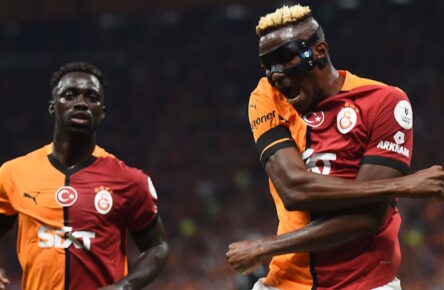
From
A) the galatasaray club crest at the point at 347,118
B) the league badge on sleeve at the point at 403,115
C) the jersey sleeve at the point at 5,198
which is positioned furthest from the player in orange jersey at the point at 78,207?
the league badge on sleeve at the point at 403,115

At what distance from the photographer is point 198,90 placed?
19.9 meters

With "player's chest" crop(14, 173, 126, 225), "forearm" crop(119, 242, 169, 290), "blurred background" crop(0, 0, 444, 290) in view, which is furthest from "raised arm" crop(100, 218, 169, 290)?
"blurred background" crop(0, 0, 444, 290)

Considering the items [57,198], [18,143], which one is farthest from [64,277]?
[18,143]

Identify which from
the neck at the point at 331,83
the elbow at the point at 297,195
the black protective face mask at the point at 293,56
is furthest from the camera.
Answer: the neck at the point at 331,83

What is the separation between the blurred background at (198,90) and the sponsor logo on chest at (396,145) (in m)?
9.37

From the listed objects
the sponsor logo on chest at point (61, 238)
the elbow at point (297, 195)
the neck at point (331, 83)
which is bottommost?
the sponsor logo on chest at point (61, 238)

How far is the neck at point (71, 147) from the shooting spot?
4633 mm

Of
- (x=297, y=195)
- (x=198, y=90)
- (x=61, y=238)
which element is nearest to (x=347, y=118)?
(x=297, y=195)

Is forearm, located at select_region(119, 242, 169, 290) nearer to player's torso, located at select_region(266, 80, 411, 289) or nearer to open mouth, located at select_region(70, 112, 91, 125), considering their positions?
open mouth, located at select_region(70, 112, 91, 125)

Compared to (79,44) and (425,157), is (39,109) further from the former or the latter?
(425,157)

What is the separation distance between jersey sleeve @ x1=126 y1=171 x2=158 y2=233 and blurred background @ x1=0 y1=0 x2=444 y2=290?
8.50 meters

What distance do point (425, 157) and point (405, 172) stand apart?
1177 cm

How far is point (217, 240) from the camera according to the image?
15.3m

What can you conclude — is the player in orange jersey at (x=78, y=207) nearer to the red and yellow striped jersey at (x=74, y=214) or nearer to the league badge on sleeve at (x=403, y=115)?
the red and yellow striped jersey at (x=74, y=214)
